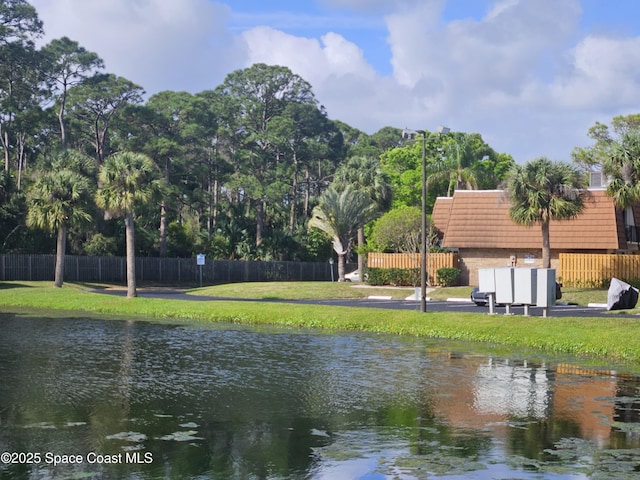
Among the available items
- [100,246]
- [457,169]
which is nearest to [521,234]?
[457,169]

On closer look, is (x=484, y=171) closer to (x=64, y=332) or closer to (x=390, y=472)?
(x=64, y=332)

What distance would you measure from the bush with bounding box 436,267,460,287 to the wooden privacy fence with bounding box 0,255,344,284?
18158 mm

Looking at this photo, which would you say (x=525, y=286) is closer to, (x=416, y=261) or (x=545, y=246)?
(x=545, y=246)

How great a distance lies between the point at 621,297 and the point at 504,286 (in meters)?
8.12

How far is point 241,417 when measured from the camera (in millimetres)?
16422

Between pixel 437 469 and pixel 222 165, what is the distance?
261 ft

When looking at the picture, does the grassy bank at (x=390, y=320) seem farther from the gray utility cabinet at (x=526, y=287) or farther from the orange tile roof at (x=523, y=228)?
the orange tile roof at (x=523, y=228)

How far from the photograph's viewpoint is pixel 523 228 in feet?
196

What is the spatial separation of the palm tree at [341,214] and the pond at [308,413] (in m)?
38.3

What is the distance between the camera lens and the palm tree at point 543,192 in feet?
173

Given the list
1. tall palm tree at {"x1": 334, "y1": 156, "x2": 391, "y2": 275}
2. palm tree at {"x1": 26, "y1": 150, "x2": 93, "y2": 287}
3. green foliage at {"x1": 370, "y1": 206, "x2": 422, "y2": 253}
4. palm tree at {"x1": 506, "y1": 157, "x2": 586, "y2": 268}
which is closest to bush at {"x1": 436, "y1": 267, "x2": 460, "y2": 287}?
green foliage at {"x1": 370, "y1": 206, "x2": 422, "y2": 253}

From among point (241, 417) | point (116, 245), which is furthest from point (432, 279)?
point (241, 417)

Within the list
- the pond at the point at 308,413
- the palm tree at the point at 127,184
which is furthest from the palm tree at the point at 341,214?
the pond at the point at 308,413

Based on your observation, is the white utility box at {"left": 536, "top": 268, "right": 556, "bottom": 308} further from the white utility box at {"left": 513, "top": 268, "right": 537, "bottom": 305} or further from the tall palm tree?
the tall palm tree
